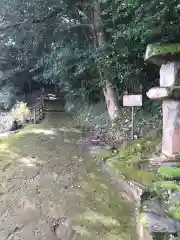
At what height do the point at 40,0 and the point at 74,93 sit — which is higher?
the point at 40,0

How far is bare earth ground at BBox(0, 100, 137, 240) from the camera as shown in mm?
4137

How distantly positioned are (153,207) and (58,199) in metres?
2.02

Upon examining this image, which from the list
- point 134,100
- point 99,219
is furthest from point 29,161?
point 99,219

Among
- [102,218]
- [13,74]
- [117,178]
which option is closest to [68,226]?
[102,218]

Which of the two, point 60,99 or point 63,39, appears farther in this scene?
point 60,99

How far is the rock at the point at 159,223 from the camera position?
3.31m

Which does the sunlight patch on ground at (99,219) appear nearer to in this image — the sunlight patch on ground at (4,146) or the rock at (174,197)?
the rock at (174,197)

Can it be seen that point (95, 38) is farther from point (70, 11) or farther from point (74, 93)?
point (74, 93)

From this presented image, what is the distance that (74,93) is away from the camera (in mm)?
14969

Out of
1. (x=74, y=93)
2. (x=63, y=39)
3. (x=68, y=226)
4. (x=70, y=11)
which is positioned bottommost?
(x=68, y=226)

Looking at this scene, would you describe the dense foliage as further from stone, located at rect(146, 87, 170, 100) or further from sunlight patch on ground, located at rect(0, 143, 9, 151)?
sunlight patch on ground, located at rect(0, 143, 9, 151)

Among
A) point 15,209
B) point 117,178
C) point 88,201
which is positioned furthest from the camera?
point 117,178

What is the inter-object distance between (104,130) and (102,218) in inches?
265

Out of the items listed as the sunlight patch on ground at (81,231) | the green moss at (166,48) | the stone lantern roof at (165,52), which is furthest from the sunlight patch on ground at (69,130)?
the sunlight patch on ground at (81,231)
